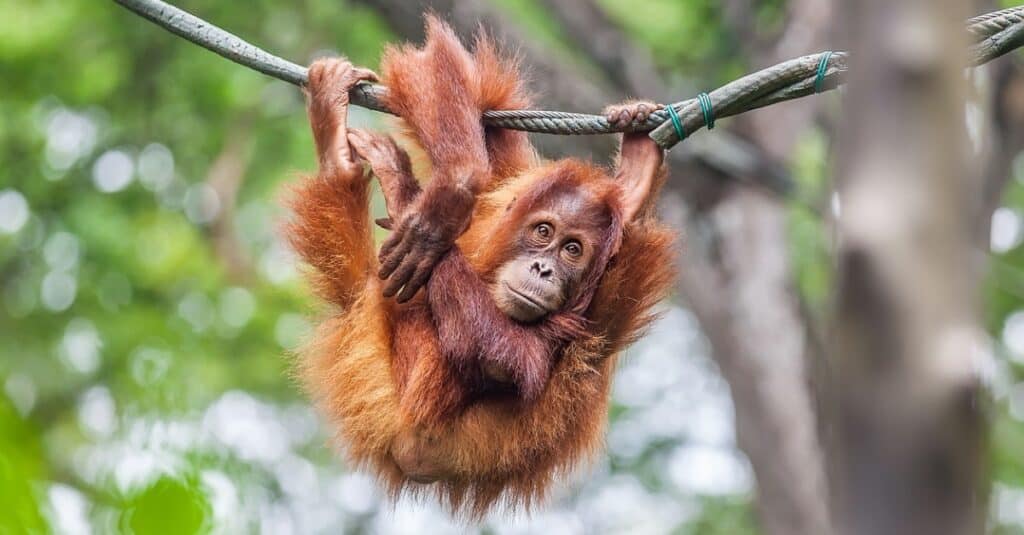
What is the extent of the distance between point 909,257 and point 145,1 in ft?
14.9

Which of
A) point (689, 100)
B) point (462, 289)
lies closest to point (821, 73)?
point (689, 100)

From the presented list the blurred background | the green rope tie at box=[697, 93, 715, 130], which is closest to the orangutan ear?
the green rope tie at box=[697, 93, 715, 130]

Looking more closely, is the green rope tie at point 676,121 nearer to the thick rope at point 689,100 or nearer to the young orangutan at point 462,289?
the thick rope at point 689,100

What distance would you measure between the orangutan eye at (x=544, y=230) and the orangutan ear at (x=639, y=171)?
0.32m

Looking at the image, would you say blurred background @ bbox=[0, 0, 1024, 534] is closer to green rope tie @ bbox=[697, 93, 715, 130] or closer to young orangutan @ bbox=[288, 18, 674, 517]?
young orangutan @ bbox=[288, 18, 674, 517]

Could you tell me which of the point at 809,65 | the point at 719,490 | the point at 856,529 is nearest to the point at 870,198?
the point at 856,529

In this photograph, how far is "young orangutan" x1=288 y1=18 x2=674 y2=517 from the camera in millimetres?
4914

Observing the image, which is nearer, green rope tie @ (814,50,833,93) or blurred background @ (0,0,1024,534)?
green rope tie @ (814,50,833,93)

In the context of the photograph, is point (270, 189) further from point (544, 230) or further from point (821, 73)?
point (821, 73)

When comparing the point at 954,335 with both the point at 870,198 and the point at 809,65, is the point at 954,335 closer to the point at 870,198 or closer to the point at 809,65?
the point at 870,198

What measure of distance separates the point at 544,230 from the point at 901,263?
4.05 meters

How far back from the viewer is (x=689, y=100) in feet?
15.6

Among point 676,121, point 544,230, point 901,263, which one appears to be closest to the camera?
point 901,263

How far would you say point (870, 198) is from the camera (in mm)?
1134
